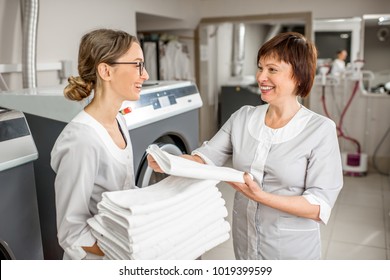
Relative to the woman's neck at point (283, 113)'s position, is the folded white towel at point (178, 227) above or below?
below

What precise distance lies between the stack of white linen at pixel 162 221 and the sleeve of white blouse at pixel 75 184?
1.9 inches

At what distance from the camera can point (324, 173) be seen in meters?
1.16

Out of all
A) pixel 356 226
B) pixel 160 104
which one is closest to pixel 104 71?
pixel 160 104

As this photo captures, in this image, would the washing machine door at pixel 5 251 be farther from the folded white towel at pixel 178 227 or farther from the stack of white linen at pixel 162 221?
the folded white towel at pixel 178 227

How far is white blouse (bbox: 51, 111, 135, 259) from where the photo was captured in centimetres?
100

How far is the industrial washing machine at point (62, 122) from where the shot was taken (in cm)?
153

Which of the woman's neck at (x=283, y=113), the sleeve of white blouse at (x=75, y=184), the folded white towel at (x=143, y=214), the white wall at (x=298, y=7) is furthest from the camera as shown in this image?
the white wall at (x=298, y=7)

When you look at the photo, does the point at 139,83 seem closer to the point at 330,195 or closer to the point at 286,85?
the point at 286,85

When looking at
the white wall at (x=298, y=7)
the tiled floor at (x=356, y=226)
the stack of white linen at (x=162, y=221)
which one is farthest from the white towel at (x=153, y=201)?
the white wall at (x=298, y=7)

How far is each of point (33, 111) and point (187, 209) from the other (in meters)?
0.93

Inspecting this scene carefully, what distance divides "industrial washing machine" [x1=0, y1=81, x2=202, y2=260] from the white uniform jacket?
49cm

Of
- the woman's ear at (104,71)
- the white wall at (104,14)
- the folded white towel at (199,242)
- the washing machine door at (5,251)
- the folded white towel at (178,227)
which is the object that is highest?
the white wall at (104,14)

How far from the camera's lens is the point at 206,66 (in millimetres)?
5117

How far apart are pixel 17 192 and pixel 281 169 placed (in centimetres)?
87
